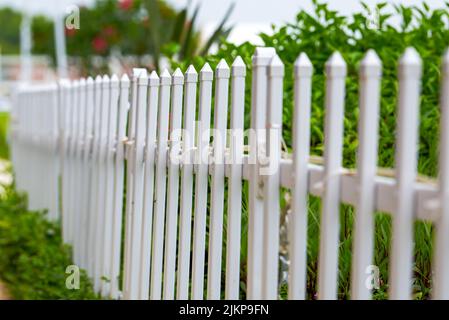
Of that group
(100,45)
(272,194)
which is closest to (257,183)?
(272,194)

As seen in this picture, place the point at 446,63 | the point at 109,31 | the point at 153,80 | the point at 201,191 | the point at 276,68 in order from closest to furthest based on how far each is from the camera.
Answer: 1. the point at 446,63
2. the point at 276,68
3. the point at 201,191
4. the point at 153,80
5. the point at 109,31

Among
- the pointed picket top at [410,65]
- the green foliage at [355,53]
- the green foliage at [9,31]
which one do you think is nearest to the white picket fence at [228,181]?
the pointed picket top at [410,65]

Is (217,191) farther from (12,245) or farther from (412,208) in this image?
(12,245)

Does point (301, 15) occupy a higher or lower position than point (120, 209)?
higher

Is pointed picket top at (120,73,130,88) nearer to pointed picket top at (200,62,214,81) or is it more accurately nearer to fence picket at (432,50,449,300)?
pointed picket top at (200,62,214,81)

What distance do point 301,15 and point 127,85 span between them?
1349 mm

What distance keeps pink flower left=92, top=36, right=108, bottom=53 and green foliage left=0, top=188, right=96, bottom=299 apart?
2055cm

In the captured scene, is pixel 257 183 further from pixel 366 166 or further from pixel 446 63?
pixel 446 63

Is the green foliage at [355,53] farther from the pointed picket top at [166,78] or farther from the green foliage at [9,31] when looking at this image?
the green foliage at [9,31]

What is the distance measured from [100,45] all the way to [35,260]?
893 inches

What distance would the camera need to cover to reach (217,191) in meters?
3.51

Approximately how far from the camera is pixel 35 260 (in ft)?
19.0
